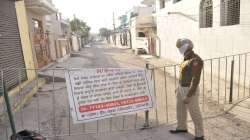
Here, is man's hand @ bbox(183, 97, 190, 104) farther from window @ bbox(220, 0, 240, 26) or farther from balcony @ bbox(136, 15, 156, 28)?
balcony @ bbox(136, 15, 156, 28)

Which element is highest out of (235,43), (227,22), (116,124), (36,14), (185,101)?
(36,14)

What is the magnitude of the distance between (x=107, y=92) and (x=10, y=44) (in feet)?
16.7

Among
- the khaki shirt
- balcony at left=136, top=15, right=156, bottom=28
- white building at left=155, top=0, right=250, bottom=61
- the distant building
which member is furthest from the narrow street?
balcony at left=136, top=15, right=156, bottom=28

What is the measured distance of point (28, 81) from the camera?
27.6 ft

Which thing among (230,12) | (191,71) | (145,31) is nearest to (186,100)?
(191,71)

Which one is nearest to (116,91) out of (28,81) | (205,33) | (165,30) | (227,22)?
(28,81)

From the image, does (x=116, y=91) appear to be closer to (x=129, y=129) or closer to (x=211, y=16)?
(x=129, y=129)

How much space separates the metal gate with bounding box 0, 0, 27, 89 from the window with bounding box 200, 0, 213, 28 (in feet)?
25.0

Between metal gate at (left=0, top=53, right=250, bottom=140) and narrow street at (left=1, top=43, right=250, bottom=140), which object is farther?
metal gate at (left=0, top=53, right=250, bottom=140)

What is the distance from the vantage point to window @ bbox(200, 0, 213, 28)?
9.66 metres

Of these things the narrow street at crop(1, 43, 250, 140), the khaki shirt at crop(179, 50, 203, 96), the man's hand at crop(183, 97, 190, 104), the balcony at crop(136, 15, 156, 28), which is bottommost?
the narrow street at crop(1, 43, 250, 140)

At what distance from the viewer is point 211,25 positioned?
978 centimetres

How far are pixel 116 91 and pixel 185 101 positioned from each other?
1.18m

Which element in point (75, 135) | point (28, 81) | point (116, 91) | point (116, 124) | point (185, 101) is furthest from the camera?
point (28, 81)
